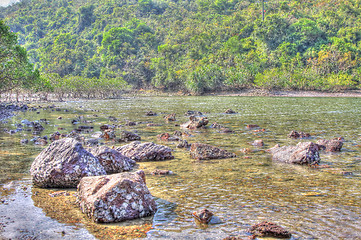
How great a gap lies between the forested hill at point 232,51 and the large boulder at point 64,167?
331 feet

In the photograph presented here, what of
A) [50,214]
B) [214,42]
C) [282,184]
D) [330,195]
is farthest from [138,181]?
[214,42]

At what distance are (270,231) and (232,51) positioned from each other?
5015 inches

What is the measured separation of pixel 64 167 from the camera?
9117 mm

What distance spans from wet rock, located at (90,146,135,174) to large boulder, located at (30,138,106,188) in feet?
3.91

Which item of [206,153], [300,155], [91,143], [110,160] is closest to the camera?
[110,160]

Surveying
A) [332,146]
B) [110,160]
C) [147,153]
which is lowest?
[332,146]

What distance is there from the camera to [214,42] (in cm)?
14562

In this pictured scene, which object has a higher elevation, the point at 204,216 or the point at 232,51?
the point at 232,51

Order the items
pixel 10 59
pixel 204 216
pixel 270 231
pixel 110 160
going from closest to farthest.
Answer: pixel 270 231
pixel 204 216
pixel 110 160
pixel 10 59

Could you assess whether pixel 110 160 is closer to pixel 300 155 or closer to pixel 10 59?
pixel 300 155

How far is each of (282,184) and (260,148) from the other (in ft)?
20.1

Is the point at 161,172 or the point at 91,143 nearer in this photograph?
the point at 161,172

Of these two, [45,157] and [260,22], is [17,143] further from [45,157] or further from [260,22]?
[260,22]

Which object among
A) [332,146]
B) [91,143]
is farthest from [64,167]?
[332,146]
